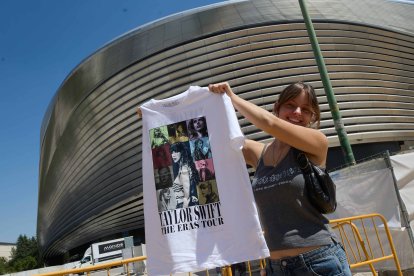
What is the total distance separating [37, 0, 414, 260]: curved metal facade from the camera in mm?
36125

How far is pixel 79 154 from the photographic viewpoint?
157 ft

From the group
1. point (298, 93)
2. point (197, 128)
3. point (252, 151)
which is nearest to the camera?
point (298, 93)

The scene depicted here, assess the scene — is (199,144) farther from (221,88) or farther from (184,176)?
(221,88)

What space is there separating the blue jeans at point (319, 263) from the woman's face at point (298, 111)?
0.67 meters

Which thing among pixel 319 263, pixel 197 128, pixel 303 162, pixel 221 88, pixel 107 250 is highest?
pixel 107 250

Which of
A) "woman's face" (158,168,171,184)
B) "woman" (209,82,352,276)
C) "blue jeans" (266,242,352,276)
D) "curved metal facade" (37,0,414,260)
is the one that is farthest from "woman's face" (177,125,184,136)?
"curved metal facade" (37,0,414,260)

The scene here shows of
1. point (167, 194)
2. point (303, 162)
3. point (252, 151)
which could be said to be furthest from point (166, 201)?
point (303, 162)

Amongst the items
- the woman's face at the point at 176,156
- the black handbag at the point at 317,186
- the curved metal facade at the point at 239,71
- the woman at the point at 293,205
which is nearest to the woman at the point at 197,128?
the woman's face at the point at 176,156

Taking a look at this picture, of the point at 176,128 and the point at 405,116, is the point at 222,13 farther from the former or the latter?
the point at 176,128

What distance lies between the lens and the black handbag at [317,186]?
1794mm

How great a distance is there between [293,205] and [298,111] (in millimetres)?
520

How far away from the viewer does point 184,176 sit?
2.43m

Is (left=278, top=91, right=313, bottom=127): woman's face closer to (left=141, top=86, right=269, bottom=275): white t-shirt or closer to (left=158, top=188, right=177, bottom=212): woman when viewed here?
(left=141, top=86, right=269, bottom=275): white t-shirt

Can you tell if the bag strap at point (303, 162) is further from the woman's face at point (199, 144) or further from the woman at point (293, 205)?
the woman's face at point (199, 144)
